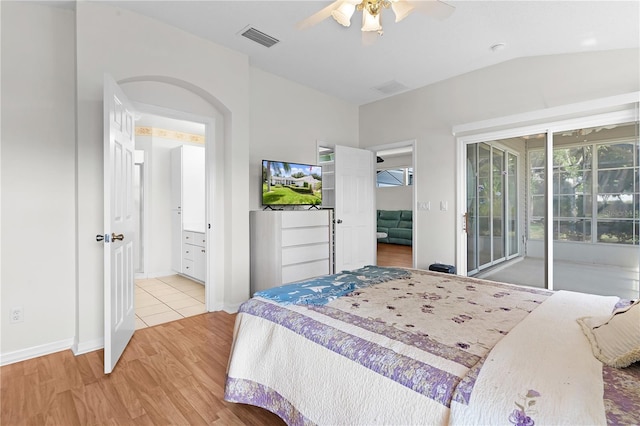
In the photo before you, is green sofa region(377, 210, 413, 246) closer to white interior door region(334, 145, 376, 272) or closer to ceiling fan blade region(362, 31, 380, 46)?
white interior door region(334, 145, 376, 272)

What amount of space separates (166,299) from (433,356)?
3559mm

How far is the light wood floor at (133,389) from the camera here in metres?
1.65

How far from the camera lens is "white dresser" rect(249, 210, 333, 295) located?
3469 mm

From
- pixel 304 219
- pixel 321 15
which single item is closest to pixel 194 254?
pixel 304 219

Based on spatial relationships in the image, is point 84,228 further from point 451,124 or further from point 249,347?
point 451,124

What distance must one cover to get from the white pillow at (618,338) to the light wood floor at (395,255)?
4.12 meters

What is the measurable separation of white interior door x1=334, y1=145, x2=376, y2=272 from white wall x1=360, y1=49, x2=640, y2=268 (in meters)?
0.52

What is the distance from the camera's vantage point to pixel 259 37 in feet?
9.93

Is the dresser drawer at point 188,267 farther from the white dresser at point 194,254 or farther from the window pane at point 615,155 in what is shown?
the window pane at point 615,155

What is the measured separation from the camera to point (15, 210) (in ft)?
7.53

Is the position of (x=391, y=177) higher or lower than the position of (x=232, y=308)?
higher

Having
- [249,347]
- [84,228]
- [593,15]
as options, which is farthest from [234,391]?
[593,15]

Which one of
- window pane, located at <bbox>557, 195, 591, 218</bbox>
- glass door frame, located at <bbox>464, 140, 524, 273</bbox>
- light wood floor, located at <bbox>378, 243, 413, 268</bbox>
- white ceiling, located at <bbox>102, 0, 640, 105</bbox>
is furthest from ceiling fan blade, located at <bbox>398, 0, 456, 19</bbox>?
light wood floor, located at <bbox>378, 243, 413, 268</bbox>

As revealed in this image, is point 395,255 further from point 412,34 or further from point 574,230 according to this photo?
point 412,34
